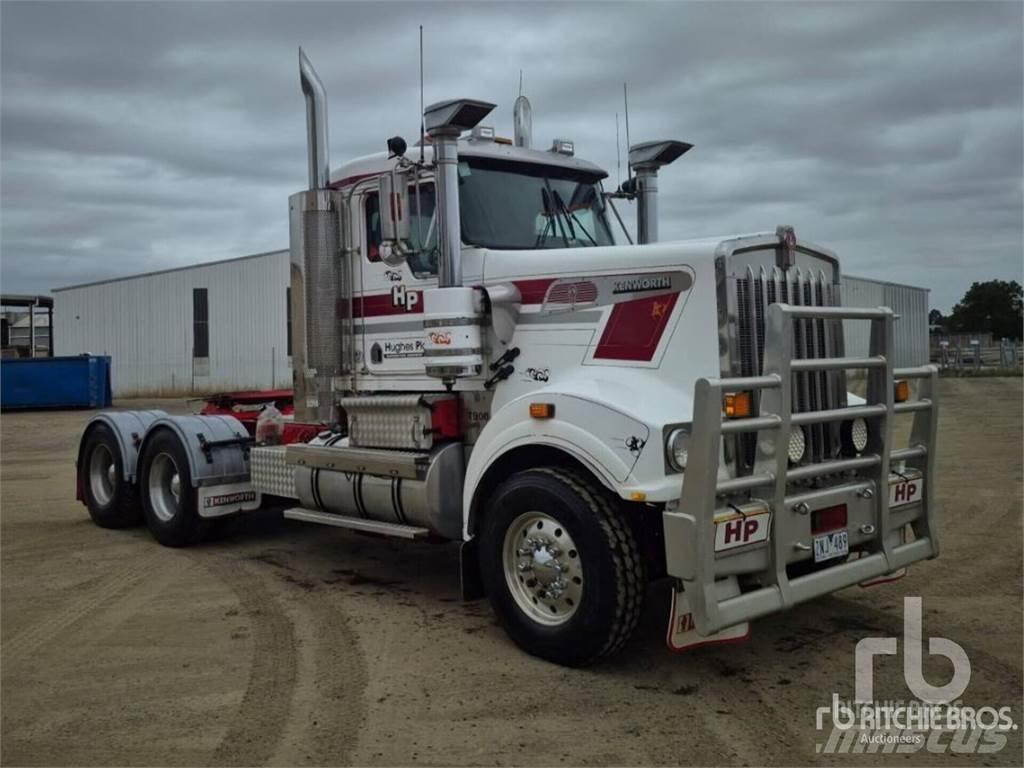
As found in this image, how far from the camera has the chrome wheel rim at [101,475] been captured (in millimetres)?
10023

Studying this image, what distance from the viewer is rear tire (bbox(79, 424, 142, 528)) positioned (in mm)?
9688

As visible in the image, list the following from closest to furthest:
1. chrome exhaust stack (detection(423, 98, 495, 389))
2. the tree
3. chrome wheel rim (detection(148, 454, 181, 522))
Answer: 1. chrome exhaust stack (detection(423, 98, 495, 389))
2. chrome wheel rim (detection(148, 454, 181, 522))
3. the tree

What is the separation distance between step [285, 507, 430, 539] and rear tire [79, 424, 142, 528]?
9.32ft

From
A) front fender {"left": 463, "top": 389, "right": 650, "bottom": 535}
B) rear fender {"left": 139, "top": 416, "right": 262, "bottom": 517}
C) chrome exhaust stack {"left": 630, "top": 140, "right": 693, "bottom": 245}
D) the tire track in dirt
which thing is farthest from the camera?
rear fender {"left": 139, "top": 416, "right": 262, "bottom": 517}

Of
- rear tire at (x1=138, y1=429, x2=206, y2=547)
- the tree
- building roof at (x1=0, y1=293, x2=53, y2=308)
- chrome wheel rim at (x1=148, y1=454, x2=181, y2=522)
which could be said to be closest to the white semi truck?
rear tire at (x1=138, y1=429, x2=206, y2=547)

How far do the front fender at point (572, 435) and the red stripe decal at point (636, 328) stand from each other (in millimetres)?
548

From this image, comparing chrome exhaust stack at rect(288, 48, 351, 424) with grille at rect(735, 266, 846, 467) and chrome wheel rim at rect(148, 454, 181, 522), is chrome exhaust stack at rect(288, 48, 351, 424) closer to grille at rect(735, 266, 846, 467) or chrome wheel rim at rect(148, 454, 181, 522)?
chrome wheel rim at rect(148, 454, 181, 522)

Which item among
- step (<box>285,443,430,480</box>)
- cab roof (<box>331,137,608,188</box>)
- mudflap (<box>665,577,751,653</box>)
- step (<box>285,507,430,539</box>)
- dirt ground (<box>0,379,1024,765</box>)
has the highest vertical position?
cab roof (<box>331,137,608,188</box>)

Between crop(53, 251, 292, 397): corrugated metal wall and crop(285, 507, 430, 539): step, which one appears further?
crop(53, 251, 292, 397): corrugated metal wall

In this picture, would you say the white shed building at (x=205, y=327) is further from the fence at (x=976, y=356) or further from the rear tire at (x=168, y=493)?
the rear tire at (x=168, y=493)

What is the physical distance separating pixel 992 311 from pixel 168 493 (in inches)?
3821

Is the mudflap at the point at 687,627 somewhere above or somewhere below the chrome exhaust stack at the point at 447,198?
below

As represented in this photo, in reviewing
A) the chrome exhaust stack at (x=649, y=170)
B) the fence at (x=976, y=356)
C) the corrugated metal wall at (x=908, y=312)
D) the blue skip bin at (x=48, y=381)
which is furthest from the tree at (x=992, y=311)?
the chrome exhaust stack at (x=649, y=170)

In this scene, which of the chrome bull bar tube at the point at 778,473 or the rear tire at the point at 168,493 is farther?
the rear tire at the point at 168,493
